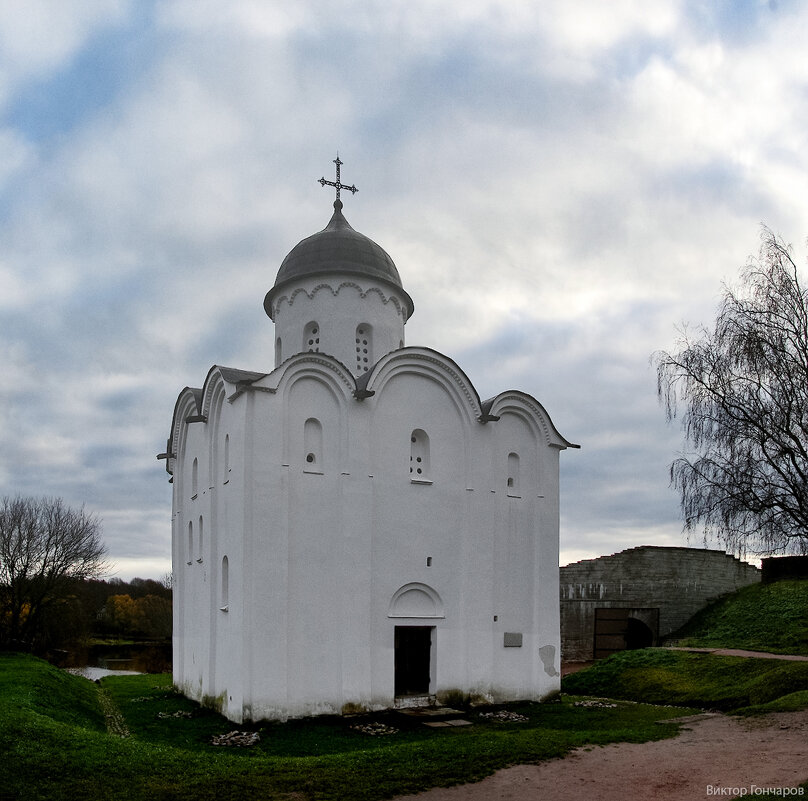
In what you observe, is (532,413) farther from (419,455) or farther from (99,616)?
(99,616)

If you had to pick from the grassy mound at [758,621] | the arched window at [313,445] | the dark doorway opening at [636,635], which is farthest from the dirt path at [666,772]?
the dark doorway opening at [636,635]

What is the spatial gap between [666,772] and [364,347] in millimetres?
10872

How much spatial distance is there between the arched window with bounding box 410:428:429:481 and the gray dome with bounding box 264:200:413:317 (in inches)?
158

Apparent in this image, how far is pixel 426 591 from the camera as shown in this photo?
15.2m

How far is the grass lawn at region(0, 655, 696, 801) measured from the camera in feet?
27.3

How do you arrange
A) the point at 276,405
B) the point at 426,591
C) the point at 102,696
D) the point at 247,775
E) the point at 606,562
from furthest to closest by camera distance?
1. the point at 606,562
2. the point at 102,696
3. the point at 426,591
4. the point at 276,405
5. the point at 247,775

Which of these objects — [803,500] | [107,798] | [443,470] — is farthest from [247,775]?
[803,500]

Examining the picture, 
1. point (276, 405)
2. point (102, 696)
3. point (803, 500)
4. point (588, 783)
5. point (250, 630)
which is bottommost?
point (102, 696)

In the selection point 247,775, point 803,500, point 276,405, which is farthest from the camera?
point 276,405

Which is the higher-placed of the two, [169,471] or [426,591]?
[169,471]

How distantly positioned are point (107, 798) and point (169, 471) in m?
12.2

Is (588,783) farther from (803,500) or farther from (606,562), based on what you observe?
(606,562)

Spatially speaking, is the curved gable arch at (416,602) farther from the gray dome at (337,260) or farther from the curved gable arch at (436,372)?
the gray dome at (337,260)

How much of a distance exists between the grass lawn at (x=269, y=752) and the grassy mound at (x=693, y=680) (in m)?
1.37
